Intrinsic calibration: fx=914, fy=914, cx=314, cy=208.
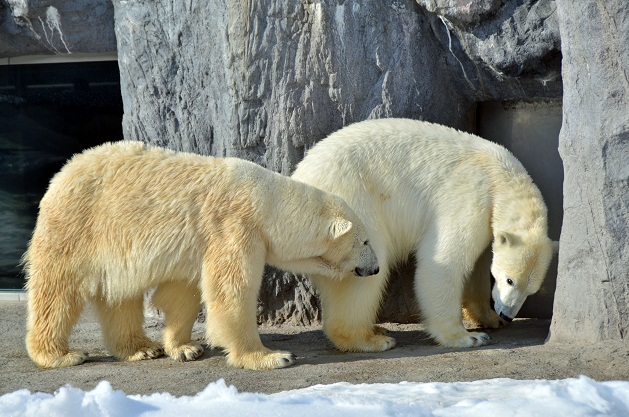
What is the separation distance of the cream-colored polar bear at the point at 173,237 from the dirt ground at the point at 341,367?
0.62 ft

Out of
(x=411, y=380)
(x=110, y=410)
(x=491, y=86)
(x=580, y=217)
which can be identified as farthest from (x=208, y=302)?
(x=491, y=86)

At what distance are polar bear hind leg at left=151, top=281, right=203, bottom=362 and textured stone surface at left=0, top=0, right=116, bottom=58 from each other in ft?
8.32

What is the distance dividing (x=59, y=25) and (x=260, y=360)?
11.4 feet

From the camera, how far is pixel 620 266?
16.4 ft

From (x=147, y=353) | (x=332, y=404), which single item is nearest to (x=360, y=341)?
(x=147, y=353)

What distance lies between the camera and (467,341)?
5621mm

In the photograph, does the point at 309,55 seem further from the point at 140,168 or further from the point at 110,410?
the point at 110,410

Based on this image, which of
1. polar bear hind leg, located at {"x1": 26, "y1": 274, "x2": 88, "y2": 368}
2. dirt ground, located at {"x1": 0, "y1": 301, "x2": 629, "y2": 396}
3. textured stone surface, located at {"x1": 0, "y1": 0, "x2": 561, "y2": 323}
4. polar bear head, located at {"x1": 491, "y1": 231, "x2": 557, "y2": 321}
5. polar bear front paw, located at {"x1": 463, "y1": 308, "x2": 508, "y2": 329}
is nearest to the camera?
dirt ground, located at {"x1": 0, "y1": 301, "x2": 629, "y2": 396}

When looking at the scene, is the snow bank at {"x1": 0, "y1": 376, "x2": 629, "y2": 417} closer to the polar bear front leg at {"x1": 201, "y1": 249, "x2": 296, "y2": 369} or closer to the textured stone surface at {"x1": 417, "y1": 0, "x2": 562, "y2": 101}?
Answer: the polar bear front leg at {"x1": 201, "y1": 249, "x2": 296, "y2": 369}

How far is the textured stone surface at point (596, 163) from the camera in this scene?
491cm

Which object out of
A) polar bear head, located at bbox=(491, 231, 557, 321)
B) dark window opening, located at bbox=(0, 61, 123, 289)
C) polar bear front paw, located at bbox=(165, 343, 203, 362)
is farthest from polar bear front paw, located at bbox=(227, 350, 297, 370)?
dark window opening, located at bbox=(0, 61, 123, 289)

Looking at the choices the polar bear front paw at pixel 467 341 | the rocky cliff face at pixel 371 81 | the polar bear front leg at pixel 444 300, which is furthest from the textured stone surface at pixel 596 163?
the polar bear front leg at pixel 444 300

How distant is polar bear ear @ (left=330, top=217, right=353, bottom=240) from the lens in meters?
5.34

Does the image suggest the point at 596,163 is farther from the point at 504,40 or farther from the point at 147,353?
the point at 147,353
